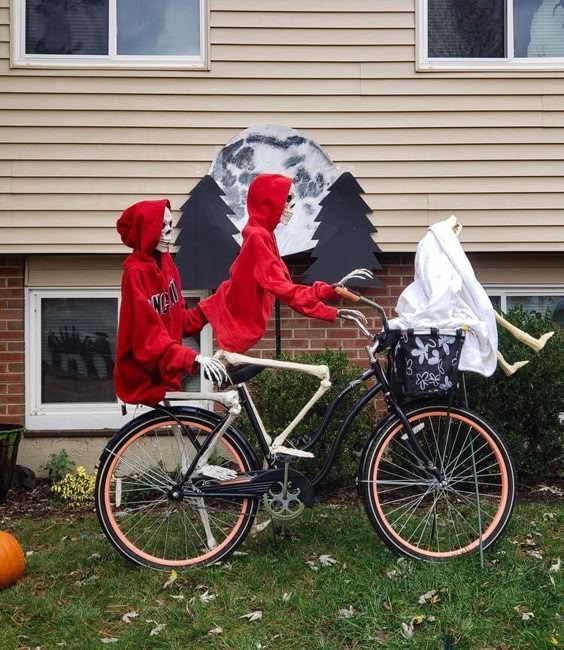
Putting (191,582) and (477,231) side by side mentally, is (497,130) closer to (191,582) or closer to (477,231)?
(477,231)

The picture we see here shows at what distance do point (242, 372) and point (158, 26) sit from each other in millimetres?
3284

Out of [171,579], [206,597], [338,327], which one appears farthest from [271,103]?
[206,597]

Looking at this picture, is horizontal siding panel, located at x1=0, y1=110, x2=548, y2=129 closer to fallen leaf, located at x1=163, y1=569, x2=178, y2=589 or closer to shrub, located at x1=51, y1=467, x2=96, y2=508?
shrub, located at x1=51, y1=467, x2=96, y2=508

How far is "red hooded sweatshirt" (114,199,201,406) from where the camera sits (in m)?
3.39

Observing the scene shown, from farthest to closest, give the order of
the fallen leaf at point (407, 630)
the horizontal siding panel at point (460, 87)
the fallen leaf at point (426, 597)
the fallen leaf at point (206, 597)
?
the horizontal siding panel at point (460, 87) < the fallen leaf at point (206, 597) < the fallen leaf at point (426, 597) < the fallen leaf at point (407, 630)

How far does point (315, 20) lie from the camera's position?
557 cm

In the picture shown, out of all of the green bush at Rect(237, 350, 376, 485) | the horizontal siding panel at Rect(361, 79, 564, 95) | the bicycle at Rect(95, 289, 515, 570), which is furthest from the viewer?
→ the horizontal siding panel at Rect(361, 79, 564, 95)

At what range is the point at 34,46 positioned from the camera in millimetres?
5641

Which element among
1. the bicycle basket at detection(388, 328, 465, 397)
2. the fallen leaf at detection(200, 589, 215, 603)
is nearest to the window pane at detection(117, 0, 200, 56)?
the bicycle basket at detection(388, 328, 465, 397)

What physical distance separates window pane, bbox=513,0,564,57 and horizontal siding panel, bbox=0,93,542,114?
0.45 metres

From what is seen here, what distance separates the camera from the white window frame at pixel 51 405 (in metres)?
5.69

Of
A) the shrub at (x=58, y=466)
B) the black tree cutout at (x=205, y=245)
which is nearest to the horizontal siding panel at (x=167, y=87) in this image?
the black tree cutout at (x=205, y=245)

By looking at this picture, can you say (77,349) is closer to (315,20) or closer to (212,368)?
(212,368)

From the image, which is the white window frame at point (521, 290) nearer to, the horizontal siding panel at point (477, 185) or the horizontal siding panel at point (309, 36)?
the horizontal siding panel at point (477, 185)
